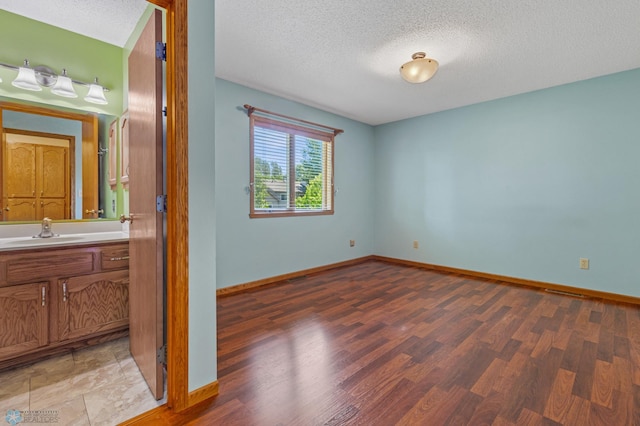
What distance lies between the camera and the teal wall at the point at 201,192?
1442mm

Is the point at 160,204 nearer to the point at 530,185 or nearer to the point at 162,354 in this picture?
the point at 162,354

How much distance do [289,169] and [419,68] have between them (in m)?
2.04

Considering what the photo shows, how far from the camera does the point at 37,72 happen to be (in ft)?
7.29

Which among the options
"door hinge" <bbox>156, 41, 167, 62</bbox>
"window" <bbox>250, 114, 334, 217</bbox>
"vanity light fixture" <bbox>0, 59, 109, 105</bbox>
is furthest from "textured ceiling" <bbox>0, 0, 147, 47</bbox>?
"window" <bbox>250, 114, 334, 217</bbox>

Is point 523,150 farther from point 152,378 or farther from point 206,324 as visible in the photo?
point 152,378

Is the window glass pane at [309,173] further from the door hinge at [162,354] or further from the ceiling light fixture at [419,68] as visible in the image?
the door hinge at [162,354]

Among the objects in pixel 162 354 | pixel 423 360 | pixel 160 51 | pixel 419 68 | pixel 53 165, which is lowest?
pixel 423 360

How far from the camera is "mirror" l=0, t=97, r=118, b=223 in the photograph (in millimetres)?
2135

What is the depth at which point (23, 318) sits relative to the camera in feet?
5.85

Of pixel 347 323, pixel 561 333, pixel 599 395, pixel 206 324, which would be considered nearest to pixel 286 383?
pixel 206 324

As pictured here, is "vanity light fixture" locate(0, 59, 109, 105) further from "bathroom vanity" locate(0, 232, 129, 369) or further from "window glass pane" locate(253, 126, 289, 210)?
"window glass pane" locate(253, 126, 289, 210)

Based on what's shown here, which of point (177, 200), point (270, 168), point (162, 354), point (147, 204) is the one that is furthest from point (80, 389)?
point (270, 168)

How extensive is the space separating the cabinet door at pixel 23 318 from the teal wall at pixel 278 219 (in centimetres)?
151

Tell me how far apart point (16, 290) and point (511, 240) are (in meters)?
4.86
